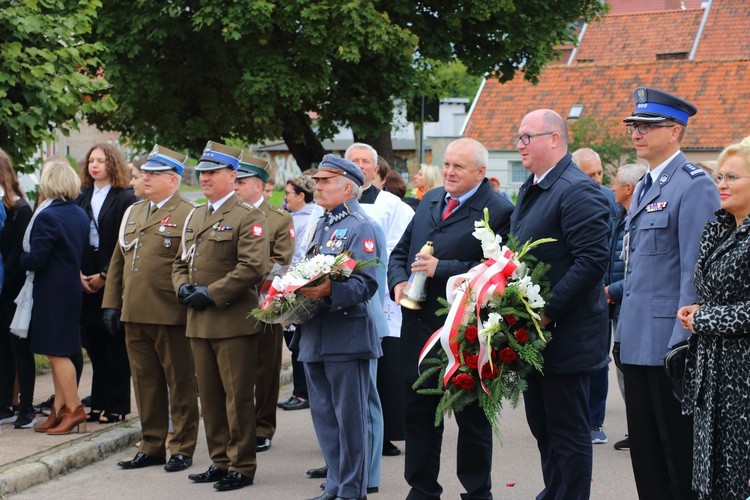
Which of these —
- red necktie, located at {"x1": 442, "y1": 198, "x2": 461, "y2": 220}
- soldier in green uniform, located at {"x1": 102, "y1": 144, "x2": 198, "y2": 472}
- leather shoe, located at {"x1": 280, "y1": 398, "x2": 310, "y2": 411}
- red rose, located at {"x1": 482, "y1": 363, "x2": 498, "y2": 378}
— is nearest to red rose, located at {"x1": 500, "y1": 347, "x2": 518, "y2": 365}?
red rose, located at {"x1": 482, "y1": 363, "x2": 498, "y2": 378}

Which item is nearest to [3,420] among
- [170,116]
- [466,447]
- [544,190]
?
[466,447]

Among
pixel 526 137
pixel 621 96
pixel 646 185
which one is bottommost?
pixel 646 185

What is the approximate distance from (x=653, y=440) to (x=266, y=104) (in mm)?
17094

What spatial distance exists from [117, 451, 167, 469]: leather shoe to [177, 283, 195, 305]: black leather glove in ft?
4.81

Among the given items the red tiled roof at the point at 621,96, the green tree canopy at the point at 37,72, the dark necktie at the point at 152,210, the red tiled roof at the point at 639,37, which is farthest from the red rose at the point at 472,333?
the red tiled roof at the point at 639,37

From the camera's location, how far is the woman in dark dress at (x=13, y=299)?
9.07 meters

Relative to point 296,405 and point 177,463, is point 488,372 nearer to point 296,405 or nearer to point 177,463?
point 177,463

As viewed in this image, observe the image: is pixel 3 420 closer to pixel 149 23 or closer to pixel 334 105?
pixel 149 23

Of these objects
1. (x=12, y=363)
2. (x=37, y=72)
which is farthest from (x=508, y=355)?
(x=37, y=72)

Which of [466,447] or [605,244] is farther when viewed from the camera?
[466,447]

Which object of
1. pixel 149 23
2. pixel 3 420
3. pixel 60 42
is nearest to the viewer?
pixel 3 420

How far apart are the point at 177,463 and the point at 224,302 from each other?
147cm

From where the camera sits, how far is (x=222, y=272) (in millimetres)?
7543

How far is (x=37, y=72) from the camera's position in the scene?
977 centimetres
